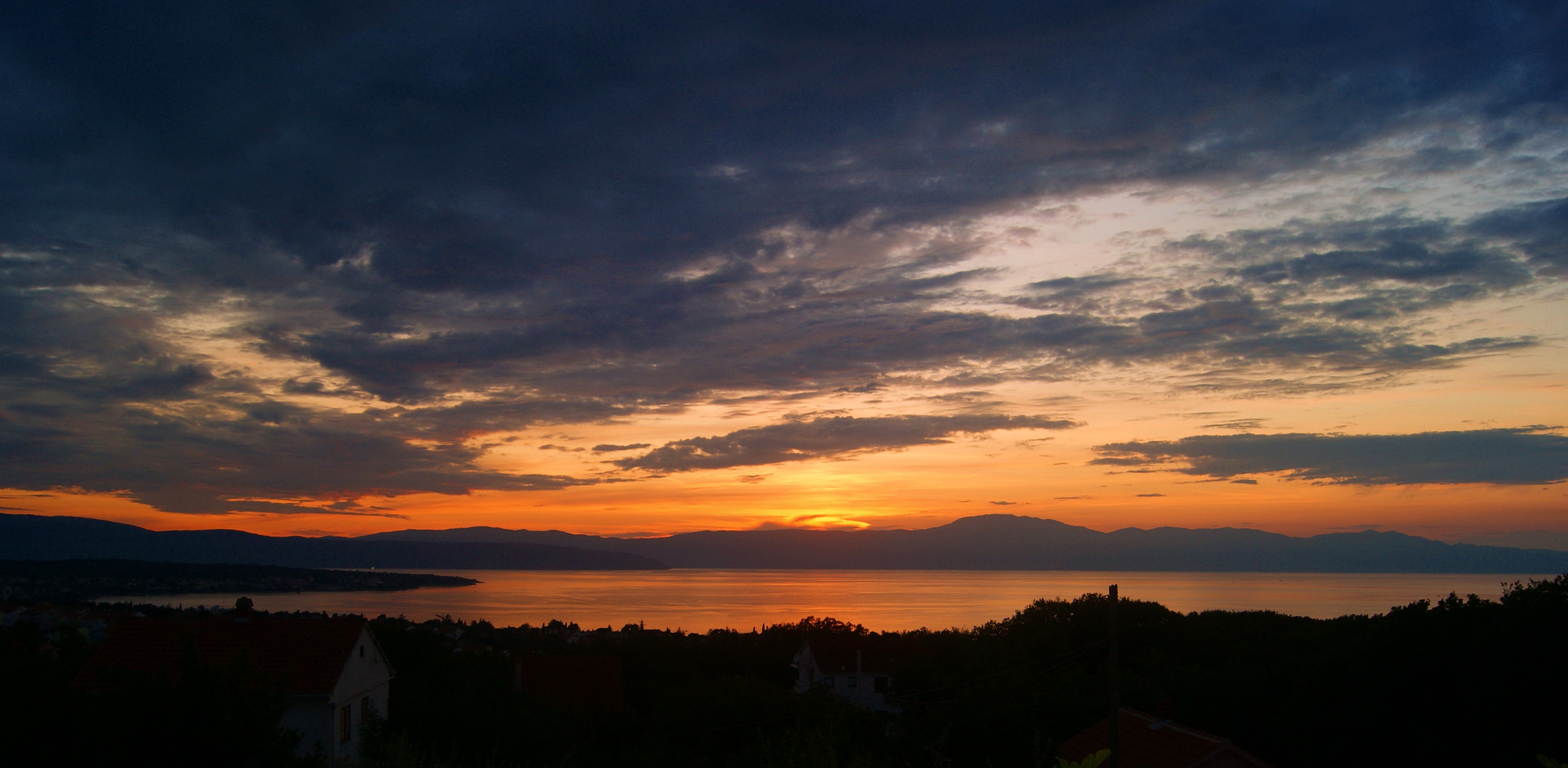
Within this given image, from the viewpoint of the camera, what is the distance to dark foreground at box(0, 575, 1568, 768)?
9.20m

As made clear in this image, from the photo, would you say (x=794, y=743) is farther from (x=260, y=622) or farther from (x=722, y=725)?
(x=260, y=622)

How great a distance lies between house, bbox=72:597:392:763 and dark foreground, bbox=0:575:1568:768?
147 cm

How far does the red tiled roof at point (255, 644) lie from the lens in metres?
23.1

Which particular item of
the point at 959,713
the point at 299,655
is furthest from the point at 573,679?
the point at 959,713

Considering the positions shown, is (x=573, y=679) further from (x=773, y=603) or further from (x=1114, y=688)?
(x=773, y=603)

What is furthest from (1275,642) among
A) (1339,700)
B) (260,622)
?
(260,622)

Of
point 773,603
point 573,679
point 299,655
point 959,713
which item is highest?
point 299,655

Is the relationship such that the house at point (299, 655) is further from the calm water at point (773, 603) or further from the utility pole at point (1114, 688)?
the calm water at point (773, 603)

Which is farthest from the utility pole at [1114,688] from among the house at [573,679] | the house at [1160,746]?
the house at [573,679]

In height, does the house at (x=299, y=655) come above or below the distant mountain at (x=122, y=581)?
above

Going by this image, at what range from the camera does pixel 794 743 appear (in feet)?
50.4

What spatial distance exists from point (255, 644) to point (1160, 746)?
22640mm

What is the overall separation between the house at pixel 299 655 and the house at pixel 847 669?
91.0 ft

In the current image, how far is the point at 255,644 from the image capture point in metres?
24.2
